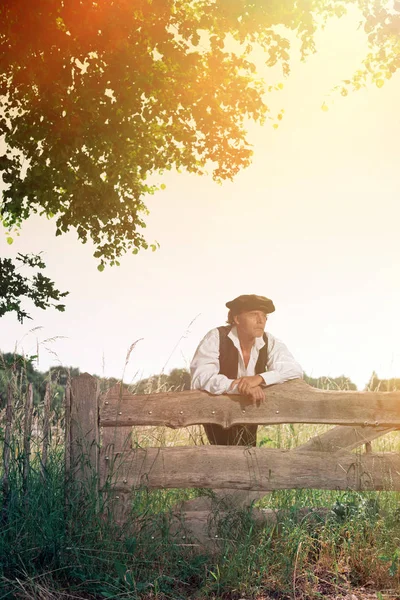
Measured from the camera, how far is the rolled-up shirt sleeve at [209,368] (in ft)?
20.9

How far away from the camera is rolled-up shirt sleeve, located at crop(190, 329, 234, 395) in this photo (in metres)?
6.36

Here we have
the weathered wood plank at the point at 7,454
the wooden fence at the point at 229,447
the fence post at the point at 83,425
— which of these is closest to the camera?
the weathered wood plank at the point at 7,454

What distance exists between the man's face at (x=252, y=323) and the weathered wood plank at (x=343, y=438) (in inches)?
48.4

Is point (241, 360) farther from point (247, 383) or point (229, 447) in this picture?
point (229, 447)

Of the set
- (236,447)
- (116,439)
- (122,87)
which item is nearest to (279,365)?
(236,447)

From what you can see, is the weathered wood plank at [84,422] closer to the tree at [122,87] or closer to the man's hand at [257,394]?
the man's hand at [257,394]

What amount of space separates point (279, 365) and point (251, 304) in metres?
0.71

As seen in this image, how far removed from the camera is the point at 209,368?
650 centimetres

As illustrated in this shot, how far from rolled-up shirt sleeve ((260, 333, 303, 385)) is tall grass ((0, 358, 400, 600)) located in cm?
116

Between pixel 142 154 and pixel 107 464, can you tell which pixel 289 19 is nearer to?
pixel 142 154

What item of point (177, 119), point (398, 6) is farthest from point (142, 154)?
point (398, 6)

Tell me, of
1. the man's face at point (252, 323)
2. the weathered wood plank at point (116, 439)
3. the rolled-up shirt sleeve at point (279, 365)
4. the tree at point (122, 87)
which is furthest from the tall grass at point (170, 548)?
the tree at point (122, 87)

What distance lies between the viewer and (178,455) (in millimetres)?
6004

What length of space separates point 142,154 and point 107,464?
715cm
